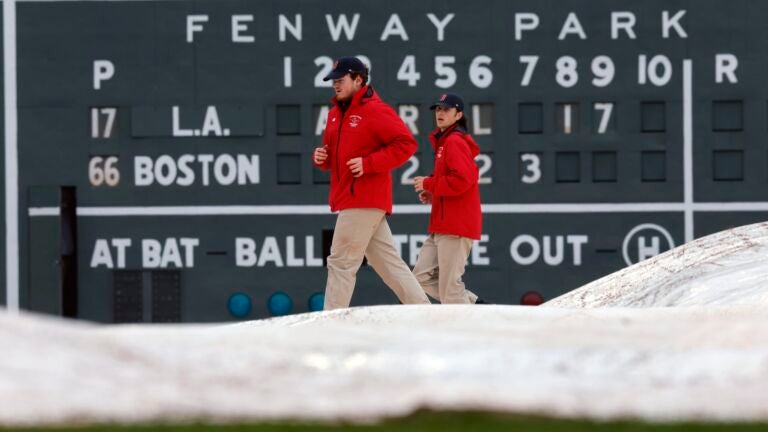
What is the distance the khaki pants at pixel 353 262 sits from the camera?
7137mm

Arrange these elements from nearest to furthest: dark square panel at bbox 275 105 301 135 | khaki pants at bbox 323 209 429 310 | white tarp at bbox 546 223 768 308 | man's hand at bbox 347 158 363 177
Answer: white tarp at bbox 546 223 768 308 < man's hand at bbox 347 158 363 177 < khaki pants at bbox 323 209 429 310 < dark square panel at bbox 275 105 301 135

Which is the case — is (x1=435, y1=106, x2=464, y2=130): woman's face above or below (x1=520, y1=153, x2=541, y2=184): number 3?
above

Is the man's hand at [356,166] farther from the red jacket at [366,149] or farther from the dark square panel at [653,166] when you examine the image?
the dark square panel at [653,166]

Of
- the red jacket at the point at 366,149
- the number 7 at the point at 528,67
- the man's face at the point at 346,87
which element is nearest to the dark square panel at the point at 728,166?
the number 7 at the point at 528,67

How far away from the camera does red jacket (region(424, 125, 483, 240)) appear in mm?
7734

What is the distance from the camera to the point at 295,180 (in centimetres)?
981

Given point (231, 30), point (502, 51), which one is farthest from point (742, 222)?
point (231, 30)

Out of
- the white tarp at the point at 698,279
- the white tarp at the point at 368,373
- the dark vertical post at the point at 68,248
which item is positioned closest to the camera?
the white tarp at the point at 368,373

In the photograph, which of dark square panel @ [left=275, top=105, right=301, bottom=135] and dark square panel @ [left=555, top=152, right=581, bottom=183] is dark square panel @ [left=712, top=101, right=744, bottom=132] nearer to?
dark square panel @ [left=555, top=152, right=581, bottom=183]

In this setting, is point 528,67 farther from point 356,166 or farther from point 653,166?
point 356,166

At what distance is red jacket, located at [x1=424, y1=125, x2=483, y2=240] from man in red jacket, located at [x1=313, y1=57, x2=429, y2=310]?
540 millimetres

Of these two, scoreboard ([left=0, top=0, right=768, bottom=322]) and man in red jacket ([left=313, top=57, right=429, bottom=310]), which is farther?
scoreboard ([left=0, top=0, right=768, bottom=322])

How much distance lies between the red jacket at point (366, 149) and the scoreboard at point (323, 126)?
251 cm

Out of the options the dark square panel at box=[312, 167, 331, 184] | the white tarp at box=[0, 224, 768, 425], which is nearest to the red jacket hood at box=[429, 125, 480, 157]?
the dark square panel at box=[312, 167, 331, 184]
